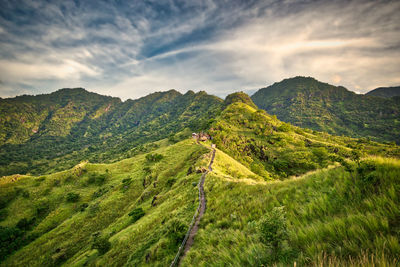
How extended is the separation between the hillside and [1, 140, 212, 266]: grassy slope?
199 mm

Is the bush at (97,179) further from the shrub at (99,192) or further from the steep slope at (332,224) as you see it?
the steep slope at (332,224)

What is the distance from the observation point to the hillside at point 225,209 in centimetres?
→ 273

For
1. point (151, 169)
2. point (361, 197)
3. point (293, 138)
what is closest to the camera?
point (361, 197)

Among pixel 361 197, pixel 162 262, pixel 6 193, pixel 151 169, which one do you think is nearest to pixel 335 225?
pixel 361 197

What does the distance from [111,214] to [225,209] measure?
119 ft

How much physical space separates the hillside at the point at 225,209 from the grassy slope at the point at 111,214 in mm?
199

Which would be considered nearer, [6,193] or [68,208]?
[68,208]

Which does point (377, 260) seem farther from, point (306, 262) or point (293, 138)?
point (293, 138)

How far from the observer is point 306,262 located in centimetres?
246

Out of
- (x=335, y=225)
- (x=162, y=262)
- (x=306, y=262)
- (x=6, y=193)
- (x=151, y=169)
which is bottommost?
(x=6, y=193)

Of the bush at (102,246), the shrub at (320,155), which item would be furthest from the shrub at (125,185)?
the shrub at (320,155)

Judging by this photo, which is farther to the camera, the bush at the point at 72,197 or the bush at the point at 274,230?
the bush at the point at 72,197

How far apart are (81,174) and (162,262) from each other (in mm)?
66865

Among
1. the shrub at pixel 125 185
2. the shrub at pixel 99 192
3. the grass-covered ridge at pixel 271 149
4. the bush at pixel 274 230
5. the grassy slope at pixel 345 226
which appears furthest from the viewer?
the grass-covered ridge at pixel 271 149
